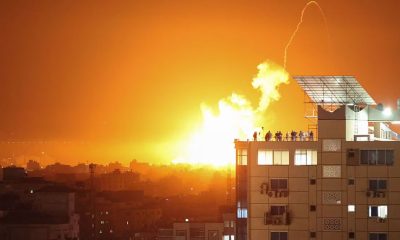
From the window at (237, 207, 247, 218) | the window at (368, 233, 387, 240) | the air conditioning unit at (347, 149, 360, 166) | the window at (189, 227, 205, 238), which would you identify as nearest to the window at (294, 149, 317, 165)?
the air conditioning unit at (347, 149, 360, 166)

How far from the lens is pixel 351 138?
47.5 metres

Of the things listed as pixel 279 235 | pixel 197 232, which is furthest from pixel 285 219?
pixel 197 232

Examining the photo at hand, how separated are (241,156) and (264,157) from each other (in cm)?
148

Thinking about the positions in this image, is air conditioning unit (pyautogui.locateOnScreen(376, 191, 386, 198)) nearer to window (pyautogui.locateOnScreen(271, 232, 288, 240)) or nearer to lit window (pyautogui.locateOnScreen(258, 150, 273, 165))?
window (pyautogui.locateOnScreen(271, 232, 288, 240))

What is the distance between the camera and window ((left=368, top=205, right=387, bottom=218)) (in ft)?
152

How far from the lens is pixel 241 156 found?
4831 centimetres

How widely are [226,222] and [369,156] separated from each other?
52.7 meters

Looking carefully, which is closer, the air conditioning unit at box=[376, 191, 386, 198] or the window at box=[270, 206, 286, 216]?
the air conditioning unit at box=[376, 191, 386, 198]

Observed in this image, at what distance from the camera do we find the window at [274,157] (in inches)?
1847

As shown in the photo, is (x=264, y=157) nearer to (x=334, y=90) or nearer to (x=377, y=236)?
(x=334, y=90)

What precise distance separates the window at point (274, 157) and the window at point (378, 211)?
3.87m

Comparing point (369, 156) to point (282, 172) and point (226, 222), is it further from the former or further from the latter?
point (226, 222)

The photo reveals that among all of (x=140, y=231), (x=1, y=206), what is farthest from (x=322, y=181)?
(x=140, y=231)

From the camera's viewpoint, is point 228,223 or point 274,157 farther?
point 228,223
